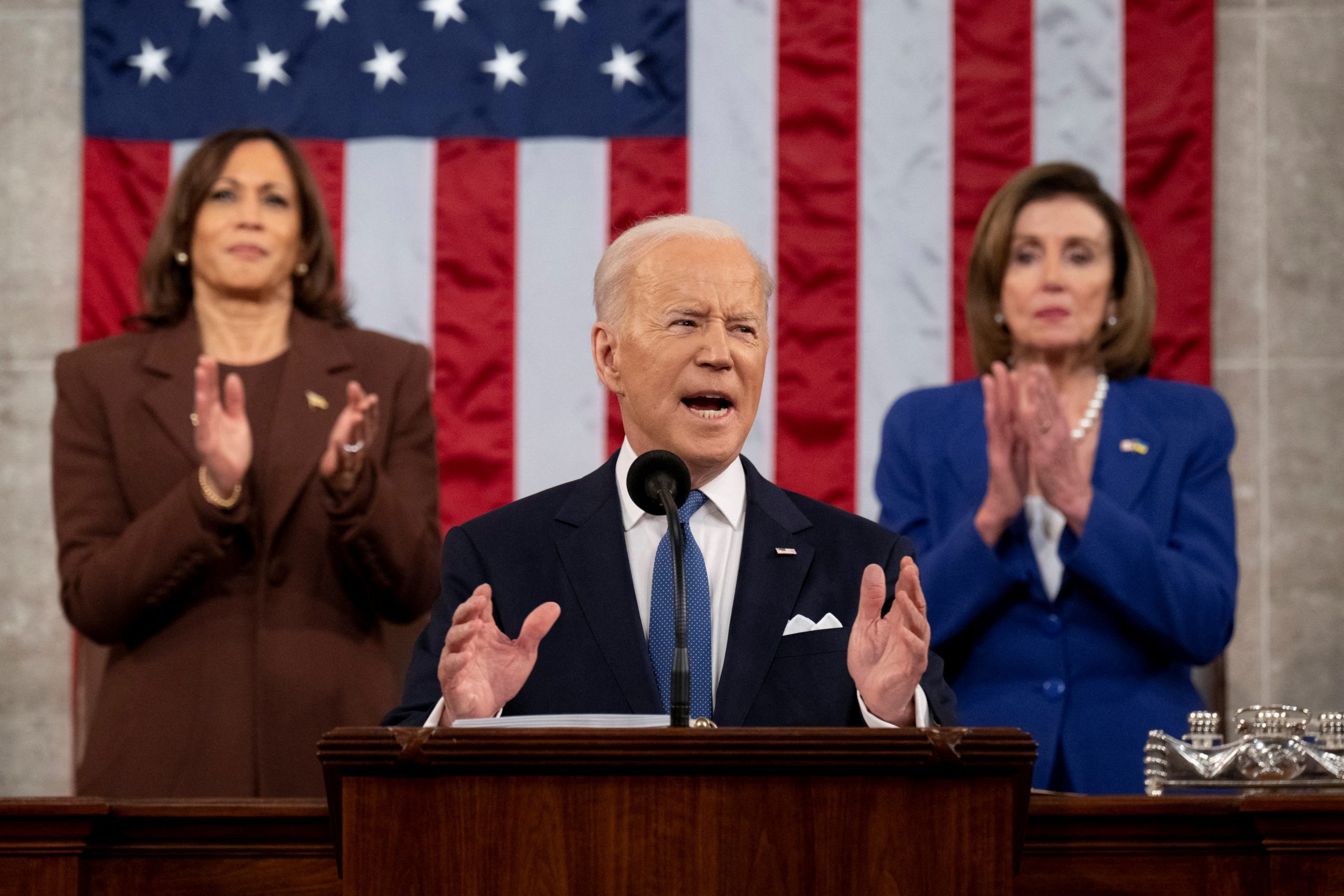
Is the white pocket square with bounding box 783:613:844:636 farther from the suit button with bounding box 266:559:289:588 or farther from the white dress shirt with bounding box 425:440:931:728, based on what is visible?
the suit button with bounding box 266:559:289:588

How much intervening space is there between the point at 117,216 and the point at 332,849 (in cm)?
246

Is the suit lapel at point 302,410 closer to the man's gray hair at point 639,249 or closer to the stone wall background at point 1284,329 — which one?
the man's gray hair at point 639,249

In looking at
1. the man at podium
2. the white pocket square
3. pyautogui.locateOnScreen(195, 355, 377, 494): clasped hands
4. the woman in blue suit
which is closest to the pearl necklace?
the woman in blue suit

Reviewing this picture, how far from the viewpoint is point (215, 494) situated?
10.1ft

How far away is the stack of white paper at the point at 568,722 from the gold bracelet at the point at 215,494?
1464mm

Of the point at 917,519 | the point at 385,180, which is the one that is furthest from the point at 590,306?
the point at 917,519

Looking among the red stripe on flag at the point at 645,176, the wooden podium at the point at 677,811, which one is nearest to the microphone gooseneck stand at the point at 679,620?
the wooden podium at the point at 677,811

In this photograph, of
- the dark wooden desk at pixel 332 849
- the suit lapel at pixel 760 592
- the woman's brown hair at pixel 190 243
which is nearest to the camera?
the dark wooden desk at pixel 332 849

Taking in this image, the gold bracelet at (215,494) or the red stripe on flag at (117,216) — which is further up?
the red stripe on flag at (117,216)

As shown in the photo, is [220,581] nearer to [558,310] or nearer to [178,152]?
[558,310]

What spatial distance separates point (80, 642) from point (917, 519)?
6.73 feet

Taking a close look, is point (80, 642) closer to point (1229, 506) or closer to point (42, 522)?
point (42, 522)

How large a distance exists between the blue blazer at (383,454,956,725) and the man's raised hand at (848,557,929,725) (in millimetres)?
123

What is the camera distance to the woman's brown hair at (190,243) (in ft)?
11.6
